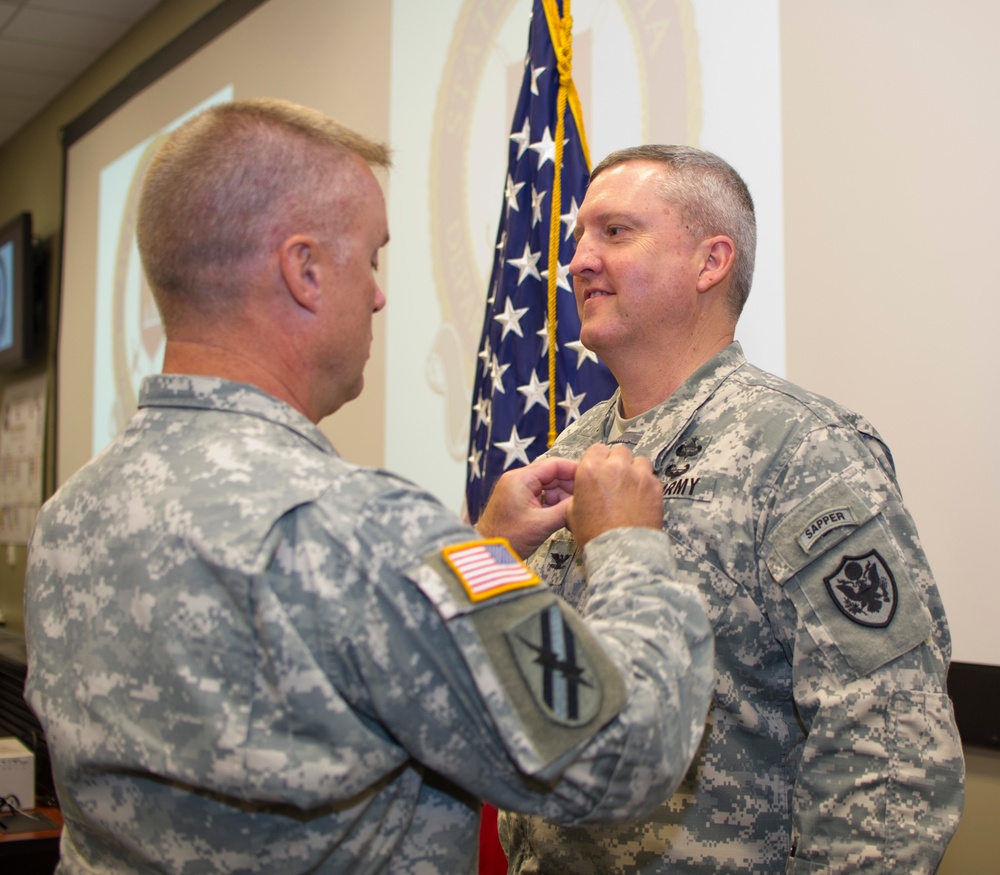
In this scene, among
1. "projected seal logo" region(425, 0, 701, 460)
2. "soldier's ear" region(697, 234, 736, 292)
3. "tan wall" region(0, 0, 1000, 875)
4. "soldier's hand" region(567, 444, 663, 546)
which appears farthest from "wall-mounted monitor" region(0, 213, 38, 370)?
"soldier's hand" region(567, 444, 663, 546)

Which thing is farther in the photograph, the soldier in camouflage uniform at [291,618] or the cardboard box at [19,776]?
the cardboard box at [19,776]

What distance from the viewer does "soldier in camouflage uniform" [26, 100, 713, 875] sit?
741 millimetres

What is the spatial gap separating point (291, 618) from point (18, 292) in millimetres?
5623

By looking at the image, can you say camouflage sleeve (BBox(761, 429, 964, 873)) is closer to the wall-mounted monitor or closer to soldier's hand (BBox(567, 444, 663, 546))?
soldier's hand (BBox(567, 444, 663, 546))

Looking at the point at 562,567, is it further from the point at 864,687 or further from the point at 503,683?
the point at 503,683

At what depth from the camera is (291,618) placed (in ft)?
2.46

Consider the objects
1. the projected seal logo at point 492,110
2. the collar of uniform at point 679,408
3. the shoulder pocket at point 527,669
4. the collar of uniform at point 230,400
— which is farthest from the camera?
the projected seal logo at point 492,110

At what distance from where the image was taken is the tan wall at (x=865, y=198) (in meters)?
1.66

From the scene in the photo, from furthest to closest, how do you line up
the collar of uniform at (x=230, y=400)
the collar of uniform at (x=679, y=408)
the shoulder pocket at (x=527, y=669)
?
the collar of uniform at (x=679, y=408) < the collar of uniform at (x=230, y=400) < the shoulder pocket at (x=527, y=669)

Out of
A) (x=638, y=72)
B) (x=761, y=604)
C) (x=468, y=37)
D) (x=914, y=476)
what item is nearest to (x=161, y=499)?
(x=761, y=604)

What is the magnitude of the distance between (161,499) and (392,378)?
234cm

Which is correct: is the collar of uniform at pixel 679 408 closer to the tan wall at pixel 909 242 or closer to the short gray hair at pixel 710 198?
the short gray hair at pixel 710 198

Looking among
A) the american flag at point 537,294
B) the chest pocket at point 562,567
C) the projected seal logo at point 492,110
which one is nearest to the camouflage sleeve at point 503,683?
the chest pocket at point 562,567

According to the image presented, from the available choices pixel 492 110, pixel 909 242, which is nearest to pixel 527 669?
pixel 909 242
